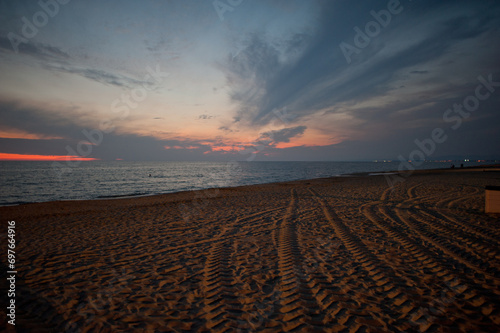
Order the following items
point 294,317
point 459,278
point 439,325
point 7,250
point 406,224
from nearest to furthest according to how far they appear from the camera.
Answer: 1. point 439,325
2. point 294,317
3. point 459,278
4. point 7,250
5. point 406,224

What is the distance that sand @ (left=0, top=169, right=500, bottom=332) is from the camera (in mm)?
3664

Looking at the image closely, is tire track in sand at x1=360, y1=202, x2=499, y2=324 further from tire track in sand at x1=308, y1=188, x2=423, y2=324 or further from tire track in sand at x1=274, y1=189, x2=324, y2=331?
tire track in sand at x1=274, y1=189, x2=324, y2=331

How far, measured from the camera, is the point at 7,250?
7191 millimetres

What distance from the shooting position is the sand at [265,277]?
12.0ft

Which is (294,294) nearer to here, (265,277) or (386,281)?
(265,277)

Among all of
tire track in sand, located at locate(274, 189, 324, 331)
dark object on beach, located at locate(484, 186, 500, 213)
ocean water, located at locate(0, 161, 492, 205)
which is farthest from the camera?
ocean water, located at locate(0, 161, 492, 205)

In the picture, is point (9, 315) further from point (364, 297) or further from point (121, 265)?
point (364, 297)

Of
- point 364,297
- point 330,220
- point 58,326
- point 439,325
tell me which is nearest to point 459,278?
point 439,325

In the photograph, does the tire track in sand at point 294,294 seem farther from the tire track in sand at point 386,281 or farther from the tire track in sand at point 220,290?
the tire track in sand at point 386,281

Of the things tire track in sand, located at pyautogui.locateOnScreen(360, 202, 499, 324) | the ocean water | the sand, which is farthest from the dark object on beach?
the ocean water

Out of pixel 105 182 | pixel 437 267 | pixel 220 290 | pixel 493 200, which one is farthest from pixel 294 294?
pixel 105 182

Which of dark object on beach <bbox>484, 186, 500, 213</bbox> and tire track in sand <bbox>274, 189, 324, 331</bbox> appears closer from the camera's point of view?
tire track in sand <bbox>274, 189, 324, 331</bbox>

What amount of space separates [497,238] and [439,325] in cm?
646

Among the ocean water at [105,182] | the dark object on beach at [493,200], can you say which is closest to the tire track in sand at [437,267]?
the dark object on beach at [493,200]
